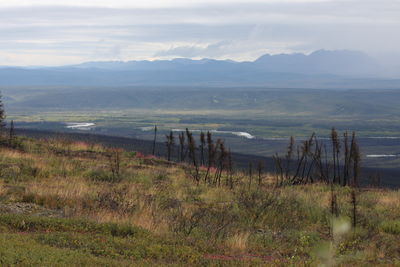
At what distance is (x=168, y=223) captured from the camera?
10125 mm

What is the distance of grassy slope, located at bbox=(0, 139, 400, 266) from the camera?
7672 millimetres

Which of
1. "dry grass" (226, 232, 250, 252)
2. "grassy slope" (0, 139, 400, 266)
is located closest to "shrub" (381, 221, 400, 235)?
"grassy slope" (0, 139, 400, 266)

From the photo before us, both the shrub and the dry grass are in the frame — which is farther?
the shrub

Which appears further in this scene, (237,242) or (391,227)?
(391,227)

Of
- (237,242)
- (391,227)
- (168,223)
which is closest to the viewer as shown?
(237,242)

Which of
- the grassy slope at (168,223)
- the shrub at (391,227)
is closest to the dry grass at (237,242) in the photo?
the grassy slope at (168,223)

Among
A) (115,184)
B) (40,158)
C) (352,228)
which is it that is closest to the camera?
(352,228)

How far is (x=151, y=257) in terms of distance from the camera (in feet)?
25.2

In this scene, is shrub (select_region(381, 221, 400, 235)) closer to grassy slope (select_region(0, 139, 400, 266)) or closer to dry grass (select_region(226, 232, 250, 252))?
grassy slope (select_region(0, 139, 400, 266))

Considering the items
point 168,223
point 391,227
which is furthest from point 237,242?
point 391,227

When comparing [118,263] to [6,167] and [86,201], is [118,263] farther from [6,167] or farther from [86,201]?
[6,167]

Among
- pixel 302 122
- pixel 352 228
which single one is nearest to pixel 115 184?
pixel 352 228

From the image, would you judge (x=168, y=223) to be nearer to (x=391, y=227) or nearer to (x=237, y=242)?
(x=237, y=242)

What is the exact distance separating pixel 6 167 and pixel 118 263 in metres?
10.6
